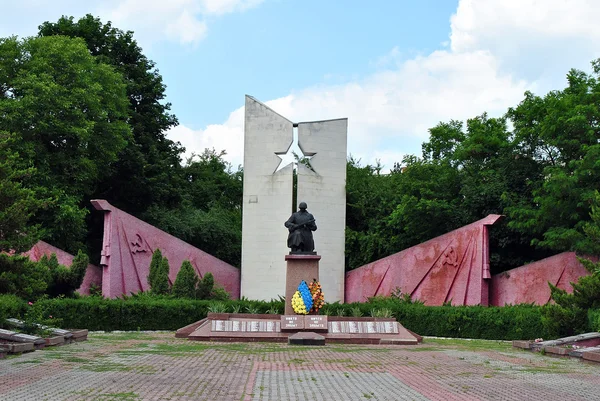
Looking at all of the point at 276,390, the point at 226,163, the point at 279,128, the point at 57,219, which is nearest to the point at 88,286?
the point at 57,219

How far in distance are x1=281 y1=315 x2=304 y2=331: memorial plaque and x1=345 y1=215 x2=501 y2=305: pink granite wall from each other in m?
6.48

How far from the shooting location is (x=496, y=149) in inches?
975

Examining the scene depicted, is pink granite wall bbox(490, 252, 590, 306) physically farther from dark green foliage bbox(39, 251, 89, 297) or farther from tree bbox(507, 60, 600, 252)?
dark green foliage bbox(39, 251, 89, 297)

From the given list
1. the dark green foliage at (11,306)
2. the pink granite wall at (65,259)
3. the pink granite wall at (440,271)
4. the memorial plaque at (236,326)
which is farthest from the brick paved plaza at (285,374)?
the pink granite wall at (65,259)

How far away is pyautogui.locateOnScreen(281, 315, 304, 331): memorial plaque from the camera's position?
16.7m

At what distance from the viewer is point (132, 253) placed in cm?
2239

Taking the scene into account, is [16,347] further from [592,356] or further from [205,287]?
[205,287]

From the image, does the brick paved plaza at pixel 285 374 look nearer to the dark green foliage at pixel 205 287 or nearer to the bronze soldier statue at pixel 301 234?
the bronze soldier statue at pixel 301 234

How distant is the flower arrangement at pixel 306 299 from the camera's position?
1719 cm

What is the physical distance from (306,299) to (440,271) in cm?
632

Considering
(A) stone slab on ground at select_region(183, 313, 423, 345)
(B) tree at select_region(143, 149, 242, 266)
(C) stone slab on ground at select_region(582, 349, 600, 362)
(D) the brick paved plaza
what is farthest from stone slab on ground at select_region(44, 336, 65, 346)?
(B) tree at select_region(143, 149, 242, 266)

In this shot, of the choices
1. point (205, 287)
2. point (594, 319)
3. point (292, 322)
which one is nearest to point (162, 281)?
point (205, 287)

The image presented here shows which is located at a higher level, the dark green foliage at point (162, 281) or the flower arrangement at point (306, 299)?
the dark green foliage at point (162, 281)

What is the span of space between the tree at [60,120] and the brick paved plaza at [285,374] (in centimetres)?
965
